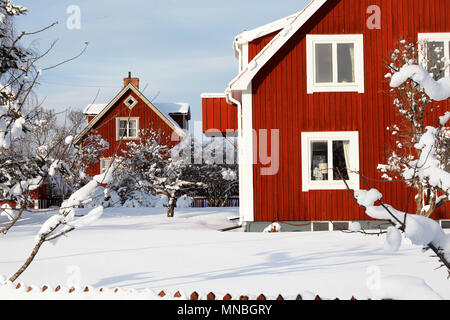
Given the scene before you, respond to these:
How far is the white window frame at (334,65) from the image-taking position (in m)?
14.1

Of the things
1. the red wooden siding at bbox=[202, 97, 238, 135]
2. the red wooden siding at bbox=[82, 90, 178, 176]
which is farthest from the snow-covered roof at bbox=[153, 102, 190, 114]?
the red wooden siding at bbox=[202, 97, 238, 135]

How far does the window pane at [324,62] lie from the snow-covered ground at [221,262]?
179 inches

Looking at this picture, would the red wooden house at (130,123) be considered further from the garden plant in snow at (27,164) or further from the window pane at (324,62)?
the garden plant in snow at (27,164)

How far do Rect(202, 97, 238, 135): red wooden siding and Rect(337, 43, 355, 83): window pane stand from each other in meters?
3.74

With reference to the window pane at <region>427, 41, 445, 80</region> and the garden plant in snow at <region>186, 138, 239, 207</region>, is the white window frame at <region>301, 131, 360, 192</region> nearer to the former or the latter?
the window pane at <region>427, 41, 445, 80</region>

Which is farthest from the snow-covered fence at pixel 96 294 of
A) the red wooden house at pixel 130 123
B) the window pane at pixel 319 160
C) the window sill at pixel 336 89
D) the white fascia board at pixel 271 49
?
the red wooden house at pixel 130 123

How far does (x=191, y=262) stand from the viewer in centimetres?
920

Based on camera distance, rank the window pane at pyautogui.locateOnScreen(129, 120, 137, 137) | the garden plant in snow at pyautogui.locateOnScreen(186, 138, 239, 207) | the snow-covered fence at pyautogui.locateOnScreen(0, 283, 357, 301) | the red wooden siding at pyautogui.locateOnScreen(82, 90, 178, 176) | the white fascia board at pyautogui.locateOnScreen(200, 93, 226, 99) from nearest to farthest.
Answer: the snow-covered fence at pyautogui.locateOnScreen(0, 283, 357, 301) < the white fascia board at pyautogui.locateOnScreen(200, 93, 226, 99) < the garden plant in snow at pyautogui.locateOnScreen(186, 138, 239, 207) < the red wooden siding at pyautogui.locateOnScreen(82, 90, 178, 176) < the window pane at pyautogui.locateOnScreen(129, 120, 137, 137)

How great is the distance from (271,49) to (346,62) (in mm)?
2359

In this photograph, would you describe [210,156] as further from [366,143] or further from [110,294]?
[110,294]

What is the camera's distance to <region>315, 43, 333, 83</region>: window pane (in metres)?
14.2

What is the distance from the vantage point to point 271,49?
13.7 metres
